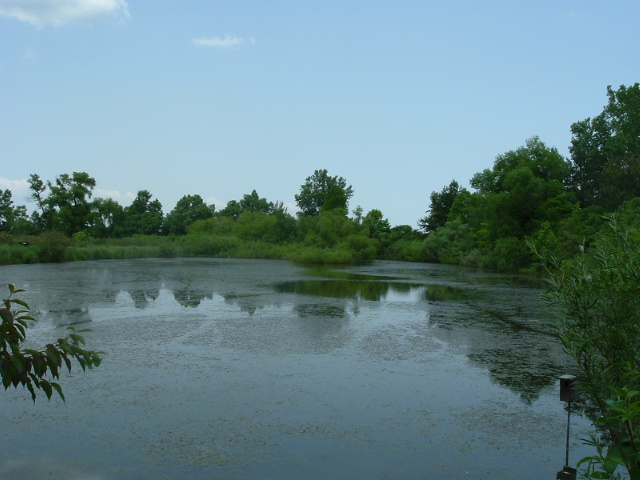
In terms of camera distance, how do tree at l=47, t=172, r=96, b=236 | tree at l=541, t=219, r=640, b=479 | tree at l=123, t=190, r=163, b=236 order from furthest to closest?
tree at l=123, t=190, r=163, b=236, tree at l=47, t=172, r=96, b=236, tree at l=541, t=219, r=640, b=479

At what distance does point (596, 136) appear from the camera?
41375 millimetres

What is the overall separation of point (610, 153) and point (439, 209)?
23.8m

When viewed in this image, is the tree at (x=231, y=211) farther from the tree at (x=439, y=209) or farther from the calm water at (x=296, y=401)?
the calm water at (x=296, y=401)

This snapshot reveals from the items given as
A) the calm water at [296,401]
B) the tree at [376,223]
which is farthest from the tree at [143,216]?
the calm water at [296,401]

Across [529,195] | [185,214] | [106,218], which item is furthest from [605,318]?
[185,214]

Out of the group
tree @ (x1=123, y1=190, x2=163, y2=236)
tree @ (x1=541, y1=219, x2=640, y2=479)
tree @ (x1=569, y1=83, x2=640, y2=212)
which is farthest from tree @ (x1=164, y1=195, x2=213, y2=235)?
tree @ (x1=541, y1=219, x2=640, y2=479)

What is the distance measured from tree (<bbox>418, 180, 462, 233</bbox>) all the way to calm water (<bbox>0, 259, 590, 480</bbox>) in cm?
4731

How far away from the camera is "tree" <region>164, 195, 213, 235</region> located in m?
74.9

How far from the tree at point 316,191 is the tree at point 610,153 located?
36.8 m

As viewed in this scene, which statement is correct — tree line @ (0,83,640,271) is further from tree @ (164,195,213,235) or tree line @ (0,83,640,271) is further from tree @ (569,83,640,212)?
tree @ (164,195,213,235)

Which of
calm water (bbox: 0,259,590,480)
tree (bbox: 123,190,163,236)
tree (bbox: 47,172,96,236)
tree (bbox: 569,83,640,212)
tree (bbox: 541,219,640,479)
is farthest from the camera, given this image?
tree (bbox: 123,190,163,236)

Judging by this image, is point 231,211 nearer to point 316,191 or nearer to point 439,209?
point 316,191

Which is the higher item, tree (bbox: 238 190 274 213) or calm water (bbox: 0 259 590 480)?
tree (bbox: 238 190 274 213)

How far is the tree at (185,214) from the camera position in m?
74.9
